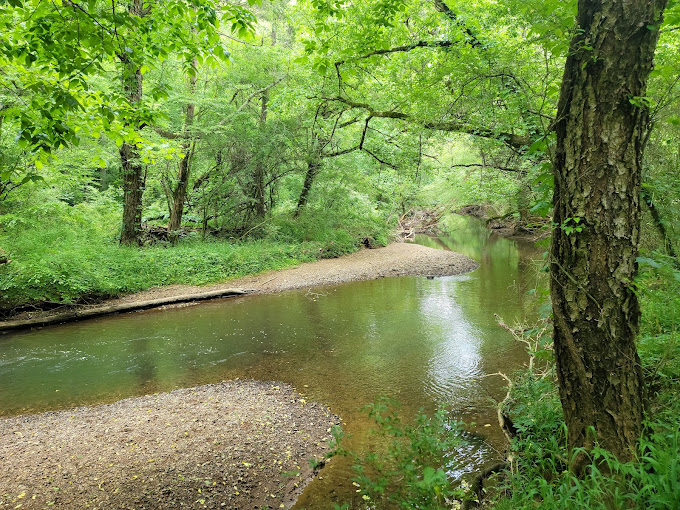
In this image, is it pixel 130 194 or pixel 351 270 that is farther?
pixel 351 270

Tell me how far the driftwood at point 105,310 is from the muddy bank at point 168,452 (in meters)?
4.95

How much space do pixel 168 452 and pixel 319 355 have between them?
3.47 m

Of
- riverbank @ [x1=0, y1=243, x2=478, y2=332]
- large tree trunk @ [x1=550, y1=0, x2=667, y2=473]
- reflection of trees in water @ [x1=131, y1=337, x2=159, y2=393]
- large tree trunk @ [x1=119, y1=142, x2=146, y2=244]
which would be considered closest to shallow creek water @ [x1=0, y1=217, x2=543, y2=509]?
reflection of trees in water @ [x1=131, y1=337, x2=159, y2=393]

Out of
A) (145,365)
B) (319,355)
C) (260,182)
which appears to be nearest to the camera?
(145,365)

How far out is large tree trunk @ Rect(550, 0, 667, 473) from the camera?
2.12 meters

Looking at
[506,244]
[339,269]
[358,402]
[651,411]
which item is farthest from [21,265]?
[506,244]

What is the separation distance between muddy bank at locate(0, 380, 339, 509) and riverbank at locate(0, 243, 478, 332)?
5.28 meters

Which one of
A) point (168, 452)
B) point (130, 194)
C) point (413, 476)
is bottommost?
point (168, 452)

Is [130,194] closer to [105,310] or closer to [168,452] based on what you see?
[105,310]

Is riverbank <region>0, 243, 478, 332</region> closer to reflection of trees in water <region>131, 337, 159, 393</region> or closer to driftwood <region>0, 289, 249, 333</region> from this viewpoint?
driftwood <region>0, 289, 249, 333</region>

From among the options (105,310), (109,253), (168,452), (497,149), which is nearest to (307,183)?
(109,253)

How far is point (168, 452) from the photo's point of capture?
154 inches

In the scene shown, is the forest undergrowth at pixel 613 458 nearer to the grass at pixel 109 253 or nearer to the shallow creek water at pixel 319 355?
the shallow creek water at pixel 319 355

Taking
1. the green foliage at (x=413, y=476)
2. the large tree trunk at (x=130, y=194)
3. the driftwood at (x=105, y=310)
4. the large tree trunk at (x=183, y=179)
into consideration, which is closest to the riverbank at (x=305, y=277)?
the driftwood at (x=105, y=310)
